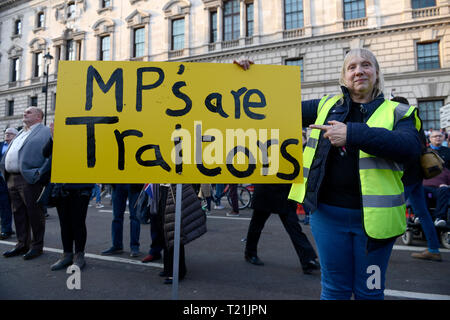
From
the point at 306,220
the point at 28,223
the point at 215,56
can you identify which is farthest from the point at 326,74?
the point at 28,223

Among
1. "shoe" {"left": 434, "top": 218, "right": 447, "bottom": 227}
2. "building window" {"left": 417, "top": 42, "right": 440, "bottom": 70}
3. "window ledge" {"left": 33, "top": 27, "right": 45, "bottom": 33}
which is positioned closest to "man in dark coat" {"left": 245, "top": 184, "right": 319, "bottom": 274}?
"shoe" {"left": 434, "top": 218, "right": 447, "bottom": 227}

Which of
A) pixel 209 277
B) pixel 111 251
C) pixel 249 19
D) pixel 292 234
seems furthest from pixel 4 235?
pixel 249 19

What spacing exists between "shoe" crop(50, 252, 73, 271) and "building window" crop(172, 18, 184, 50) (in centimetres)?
2243

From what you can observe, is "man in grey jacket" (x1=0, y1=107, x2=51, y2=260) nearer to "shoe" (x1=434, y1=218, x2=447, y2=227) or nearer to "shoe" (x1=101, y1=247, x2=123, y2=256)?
"shoe" (x1=101, y1=247, x2=123, y2=256)

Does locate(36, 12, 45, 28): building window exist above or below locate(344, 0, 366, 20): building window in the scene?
above

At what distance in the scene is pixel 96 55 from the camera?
26.8 metres

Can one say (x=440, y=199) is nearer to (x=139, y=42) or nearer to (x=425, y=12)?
(x=425, y=12)

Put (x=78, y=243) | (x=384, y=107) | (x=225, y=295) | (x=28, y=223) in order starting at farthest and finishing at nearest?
1. (x=28, y=223)
2. (x=78, y=243)
3. (x=225, y=295)
4. (x=384, y=107)

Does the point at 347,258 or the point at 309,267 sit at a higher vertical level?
the point at 347,258

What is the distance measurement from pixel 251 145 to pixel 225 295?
1618mm

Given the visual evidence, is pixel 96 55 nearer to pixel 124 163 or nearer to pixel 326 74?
pixel 326 74

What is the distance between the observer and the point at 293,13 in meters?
19.6

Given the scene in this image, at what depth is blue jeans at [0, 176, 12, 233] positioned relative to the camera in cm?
544

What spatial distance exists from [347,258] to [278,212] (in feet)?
6.63
